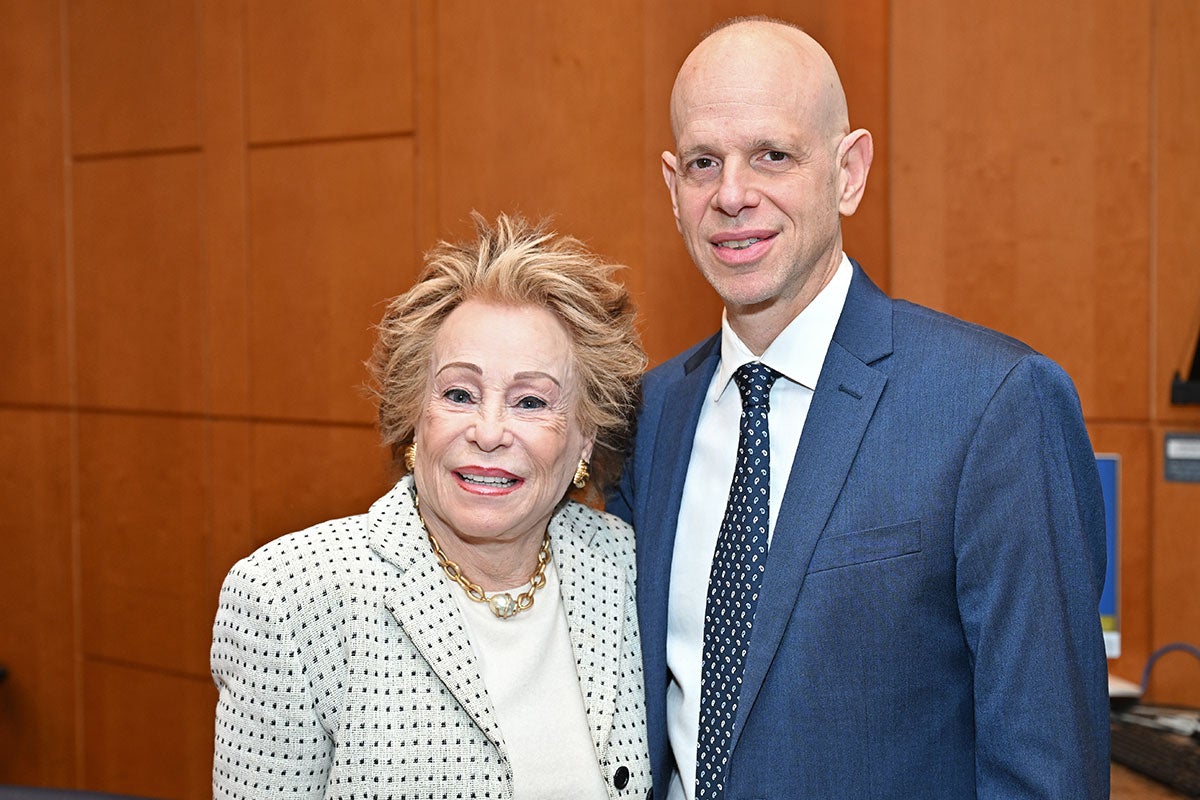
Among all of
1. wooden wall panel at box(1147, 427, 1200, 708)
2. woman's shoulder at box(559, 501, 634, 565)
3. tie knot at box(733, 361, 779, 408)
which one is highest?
tie knot at box(733, 361, 779, 408)

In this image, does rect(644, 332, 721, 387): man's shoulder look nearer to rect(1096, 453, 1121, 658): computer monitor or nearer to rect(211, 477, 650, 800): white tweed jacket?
rect(211, 477, 650, 800): white tweed jacket

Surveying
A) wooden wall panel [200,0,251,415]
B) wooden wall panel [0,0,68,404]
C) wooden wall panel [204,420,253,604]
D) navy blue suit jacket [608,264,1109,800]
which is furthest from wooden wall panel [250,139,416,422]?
A: navy blue suit jacket [608,264,1109,800]

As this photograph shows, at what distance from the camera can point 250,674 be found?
163 cm

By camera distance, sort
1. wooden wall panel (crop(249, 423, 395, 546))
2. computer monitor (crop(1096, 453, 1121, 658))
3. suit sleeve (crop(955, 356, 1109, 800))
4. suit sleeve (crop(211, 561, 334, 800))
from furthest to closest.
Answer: wooden wall panel (crop(249, 423, 395, 546))
computer monitor (crop(1096, 453, 1121, 658))
suit sleeve (crop(211, 561, 334, 800))
suit sleeve (crop(955, 356, 1109, 800))

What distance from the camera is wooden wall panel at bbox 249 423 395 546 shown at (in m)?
3.88

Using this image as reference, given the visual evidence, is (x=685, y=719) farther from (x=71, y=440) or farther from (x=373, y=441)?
(x=71, y=440)

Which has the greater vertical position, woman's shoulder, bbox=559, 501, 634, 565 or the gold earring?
the gold earring

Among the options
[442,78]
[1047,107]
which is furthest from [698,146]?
[442,78]

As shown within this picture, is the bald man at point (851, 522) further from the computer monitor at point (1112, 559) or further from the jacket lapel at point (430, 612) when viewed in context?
the computer monitor at point (1112, 559)

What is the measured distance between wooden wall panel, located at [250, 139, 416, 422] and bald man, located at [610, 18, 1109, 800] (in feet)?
7.14

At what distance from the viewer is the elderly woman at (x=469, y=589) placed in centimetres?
165

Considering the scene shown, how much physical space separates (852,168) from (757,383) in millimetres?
350

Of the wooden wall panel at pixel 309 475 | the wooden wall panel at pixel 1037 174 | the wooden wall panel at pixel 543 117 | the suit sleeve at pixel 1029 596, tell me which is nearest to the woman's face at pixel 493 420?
the suit sleeve at pixel 1029 596

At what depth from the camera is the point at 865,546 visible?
1.58 m
